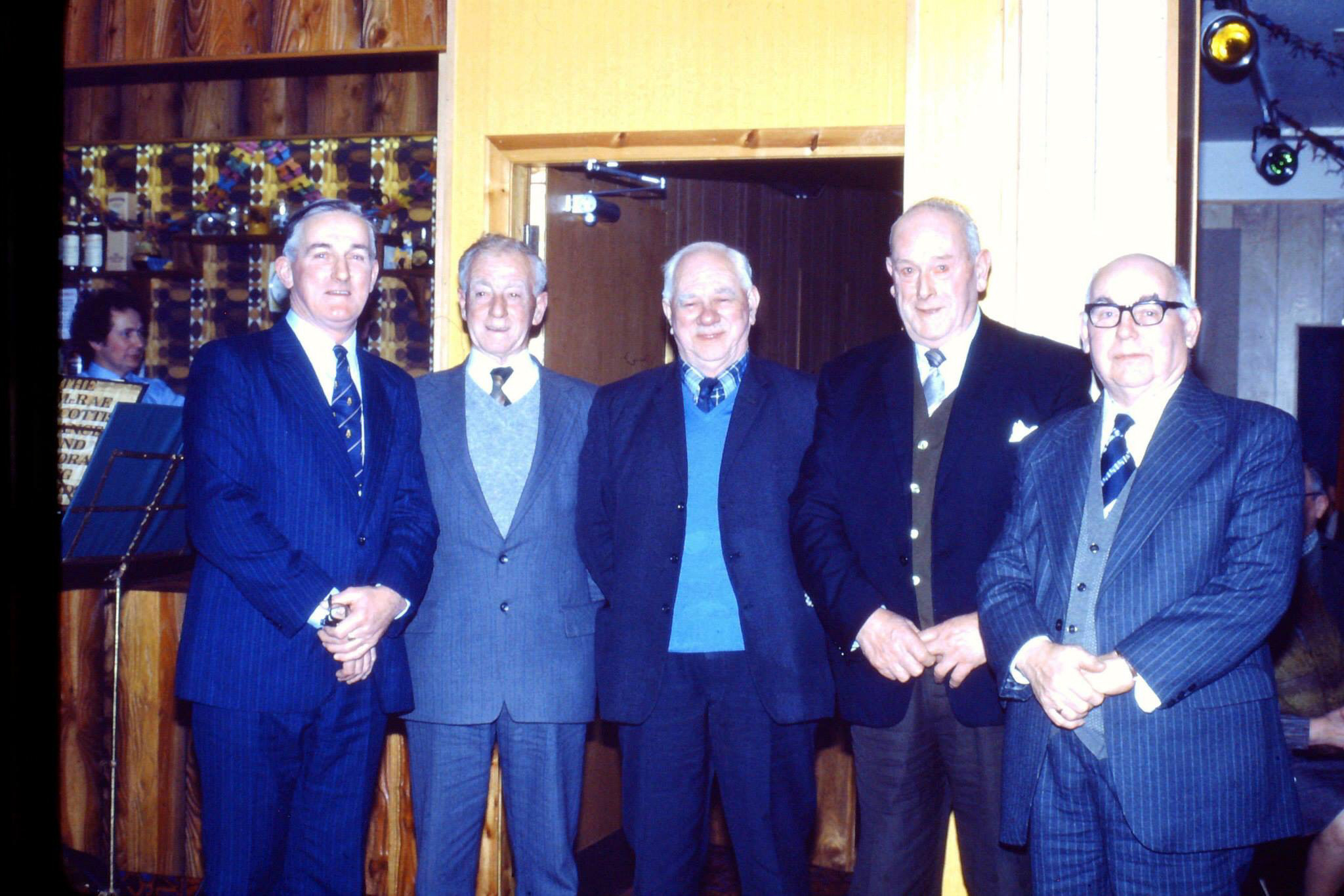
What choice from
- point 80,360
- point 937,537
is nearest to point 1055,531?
point 937,537

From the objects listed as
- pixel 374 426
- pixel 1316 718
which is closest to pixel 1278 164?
pixel 1316 718

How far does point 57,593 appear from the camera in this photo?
4.39 ft

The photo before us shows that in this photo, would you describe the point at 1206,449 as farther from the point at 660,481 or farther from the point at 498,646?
the point at 498,646

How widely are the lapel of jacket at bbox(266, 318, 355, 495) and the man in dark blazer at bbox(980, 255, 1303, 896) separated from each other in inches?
55.2

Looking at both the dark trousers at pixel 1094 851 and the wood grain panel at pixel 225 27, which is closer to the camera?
the dark trousers at pixel 1094 851

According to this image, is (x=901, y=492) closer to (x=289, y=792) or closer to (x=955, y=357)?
(x=955, y=357)

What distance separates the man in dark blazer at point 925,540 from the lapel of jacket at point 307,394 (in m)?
0.99

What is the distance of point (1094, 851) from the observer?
211cm

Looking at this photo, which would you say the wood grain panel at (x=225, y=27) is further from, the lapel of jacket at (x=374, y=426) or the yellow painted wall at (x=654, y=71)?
the lapel of jacket at (x=374, y=426)

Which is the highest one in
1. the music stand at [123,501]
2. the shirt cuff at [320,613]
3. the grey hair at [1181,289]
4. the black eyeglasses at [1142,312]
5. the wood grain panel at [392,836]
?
the grey hair at [1181,289]

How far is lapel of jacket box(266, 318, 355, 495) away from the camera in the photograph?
2.51 meters

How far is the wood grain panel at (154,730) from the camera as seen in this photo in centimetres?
354

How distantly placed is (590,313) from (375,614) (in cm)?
167

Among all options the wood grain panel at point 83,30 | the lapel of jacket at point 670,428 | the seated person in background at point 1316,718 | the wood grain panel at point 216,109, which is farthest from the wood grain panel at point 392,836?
the wood grain panel at point 216,109
